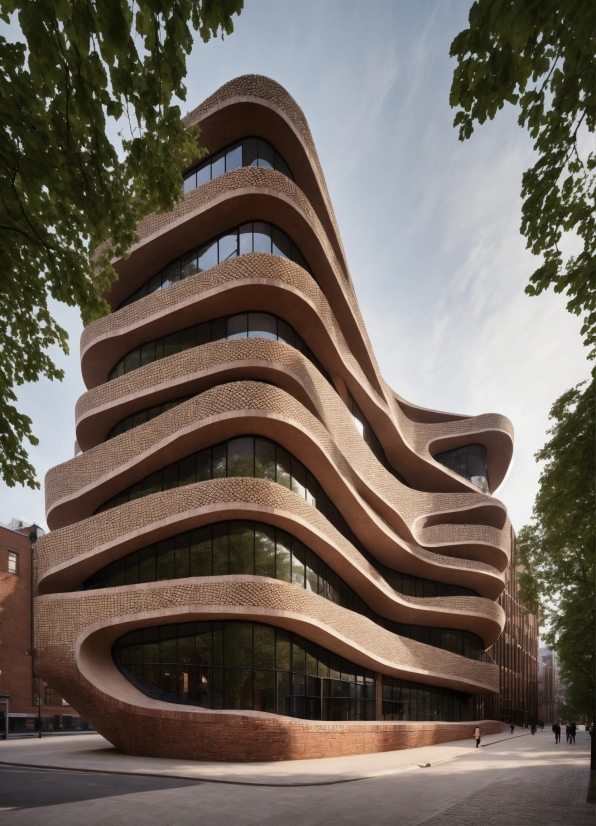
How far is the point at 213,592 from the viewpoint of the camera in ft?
72.5

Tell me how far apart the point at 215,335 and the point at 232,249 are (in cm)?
402

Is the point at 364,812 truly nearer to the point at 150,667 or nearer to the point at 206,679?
Answer: the point at 206,679

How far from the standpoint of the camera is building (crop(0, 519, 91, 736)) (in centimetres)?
4638

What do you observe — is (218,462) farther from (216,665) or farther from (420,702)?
(420,702)

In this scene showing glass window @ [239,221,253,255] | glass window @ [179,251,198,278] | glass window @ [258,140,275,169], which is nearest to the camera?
glass window @ [239,221,253,255]

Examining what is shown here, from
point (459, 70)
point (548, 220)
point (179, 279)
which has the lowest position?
point (548, 220)

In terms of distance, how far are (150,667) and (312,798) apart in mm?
11129

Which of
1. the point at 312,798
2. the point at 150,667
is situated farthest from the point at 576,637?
the point at 150,667

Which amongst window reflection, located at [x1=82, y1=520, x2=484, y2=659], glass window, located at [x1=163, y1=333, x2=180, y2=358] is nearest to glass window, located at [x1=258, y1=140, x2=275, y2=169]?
glass window, located at [x1=163, y1=333, x2=180, y2=358]

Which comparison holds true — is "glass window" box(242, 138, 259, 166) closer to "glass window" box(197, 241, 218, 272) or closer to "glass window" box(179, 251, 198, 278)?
"glass window" box(197, 241, 218, 272)

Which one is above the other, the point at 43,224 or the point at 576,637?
the point at 43,224

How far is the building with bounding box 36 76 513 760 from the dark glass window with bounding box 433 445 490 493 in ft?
55.1

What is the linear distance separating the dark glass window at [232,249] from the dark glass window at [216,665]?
15.2 m

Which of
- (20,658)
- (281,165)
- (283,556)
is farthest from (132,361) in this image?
(20,658)
